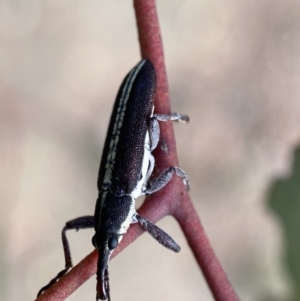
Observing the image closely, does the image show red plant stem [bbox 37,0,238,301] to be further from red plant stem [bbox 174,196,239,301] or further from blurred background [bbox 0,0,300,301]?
blurred background [bbox 0,0,300,301]

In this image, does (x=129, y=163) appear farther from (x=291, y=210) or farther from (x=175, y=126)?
(x=175, y=126)

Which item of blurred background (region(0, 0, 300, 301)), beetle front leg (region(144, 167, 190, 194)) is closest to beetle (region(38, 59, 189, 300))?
beetle front leg (region(144, 167, 190, 194))

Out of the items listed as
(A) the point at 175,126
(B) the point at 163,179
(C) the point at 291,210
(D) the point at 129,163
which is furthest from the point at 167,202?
(A) the point at 175,126

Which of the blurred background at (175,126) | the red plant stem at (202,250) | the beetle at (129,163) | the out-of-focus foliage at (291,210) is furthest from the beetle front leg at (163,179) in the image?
the blurred background at (175,126)

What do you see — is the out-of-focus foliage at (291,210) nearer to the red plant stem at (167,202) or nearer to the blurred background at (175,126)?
the blurred background at (175,126)

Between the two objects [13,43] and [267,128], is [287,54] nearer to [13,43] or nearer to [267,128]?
[267,128]

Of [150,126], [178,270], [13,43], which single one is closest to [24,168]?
[13,43]

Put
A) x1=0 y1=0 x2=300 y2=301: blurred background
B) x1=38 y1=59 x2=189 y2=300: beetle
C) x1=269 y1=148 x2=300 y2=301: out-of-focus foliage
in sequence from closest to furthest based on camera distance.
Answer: x1=38 y1=59 x2=189 y2=300: beetle → x1=269 y1=148 x2=300 y2=301: out-of-focus foliage → x1=0 y1=0 x2=300 y2=301: blurred background
